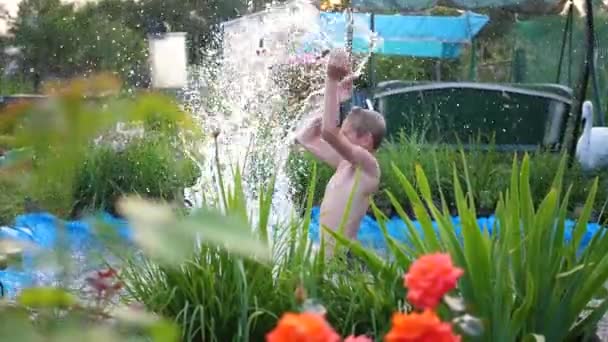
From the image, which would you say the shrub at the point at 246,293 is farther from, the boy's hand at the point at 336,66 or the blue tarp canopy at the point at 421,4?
the blue tarp canopy at the point at 421,4

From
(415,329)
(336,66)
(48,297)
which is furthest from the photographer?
(336,66)

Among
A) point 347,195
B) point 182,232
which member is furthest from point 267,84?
point 182,232

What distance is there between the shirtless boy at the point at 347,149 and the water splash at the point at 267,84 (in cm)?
282

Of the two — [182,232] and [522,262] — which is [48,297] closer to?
[182,232]

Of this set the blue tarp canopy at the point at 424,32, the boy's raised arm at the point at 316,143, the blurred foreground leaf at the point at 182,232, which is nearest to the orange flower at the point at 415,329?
the blurred foreground leaf at the point at 182,232

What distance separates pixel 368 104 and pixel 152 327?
28.5 ft

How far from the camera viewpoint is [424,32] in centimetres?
1338

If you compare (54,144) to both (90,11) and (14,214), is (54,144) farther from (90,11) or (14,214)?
(90,11)

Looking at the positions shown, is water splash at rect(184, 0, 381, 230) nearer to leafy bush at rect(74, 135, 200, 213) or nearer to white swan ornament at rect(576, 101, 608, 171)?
leafy bush at rect(74, 135, 200, 213)

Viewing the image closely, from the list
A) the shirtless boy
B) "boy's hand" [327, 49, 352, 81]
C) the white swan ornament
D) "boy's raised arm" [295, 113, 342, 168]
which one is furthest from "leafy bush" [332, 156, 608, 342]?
the white swan ornament

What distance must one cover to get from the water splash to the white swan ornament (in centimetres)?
220

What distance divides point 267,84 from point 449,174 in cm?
199

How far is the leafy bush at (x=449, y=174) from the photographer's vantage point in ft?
23.3

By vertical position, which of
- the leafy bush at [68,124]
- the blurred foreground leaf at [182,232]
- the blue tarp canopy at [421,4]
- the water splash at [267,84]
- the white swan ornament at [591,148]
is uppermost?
the leafy bush at [68,124]
